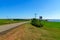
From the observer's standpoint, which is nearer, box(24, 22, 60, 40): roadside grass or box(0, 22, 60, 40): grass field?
box(0, 22, 60, 40): grass field

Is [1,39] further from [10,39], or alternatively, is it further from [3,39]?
[10,39]

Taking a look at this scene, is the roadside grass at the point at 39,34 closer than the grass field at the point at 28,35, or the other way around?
the grass field at the point at 28,35

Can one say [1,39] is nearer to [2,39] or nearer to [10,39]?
[2,39]

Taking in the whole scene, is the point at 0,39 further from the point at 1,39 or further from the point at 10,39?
the point at 10,39

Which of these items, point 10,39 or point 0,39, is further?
point 10,39

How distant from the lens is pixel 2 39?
13.0 m

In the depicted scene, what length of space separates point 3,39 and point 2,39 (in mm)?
103

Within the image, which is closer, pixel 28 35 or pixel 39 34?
pixel 28 35

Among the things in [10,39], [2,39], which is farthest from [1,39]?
[10,39]

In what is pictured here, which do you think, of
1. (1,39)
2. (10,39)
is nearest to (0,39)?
(1,39)

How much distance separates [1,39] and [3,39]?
0.21m

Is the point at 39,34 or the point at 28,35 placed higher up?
the point at 28,35

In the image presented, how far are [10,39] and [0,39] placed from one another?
1210 mm

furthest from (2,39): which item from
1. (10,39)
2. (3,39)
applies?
(10,39)
